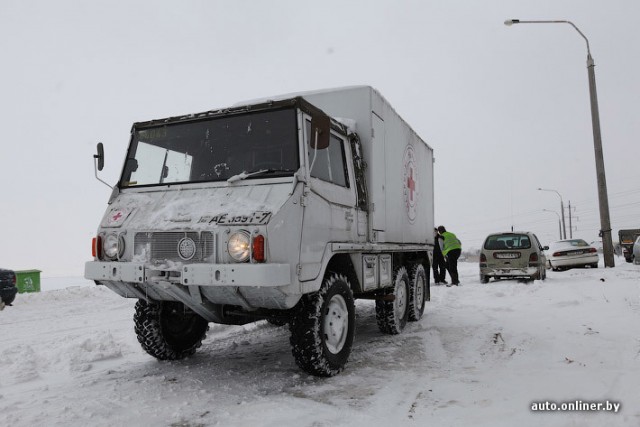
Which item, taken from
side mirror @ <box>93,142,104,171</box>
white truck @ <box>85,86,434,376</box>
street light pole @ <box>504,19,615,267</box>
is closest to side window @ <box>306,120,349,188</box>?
white truck @ <box>85,86,434,376</box>

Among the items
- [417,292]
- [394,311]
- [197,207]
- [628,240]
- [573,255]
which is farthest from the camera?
[628,240]

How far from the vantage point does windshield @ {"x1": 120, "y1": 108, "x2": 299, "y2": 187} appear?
4379mm

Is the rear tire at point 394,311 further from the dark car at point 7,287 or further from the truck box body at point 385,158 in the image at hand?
the dark car at point 7,287

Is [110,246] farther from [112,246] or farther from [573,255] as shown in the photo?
[573,255]

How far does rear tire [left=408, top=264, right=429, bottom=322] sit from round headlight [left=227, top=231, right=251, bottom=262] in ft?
14.2

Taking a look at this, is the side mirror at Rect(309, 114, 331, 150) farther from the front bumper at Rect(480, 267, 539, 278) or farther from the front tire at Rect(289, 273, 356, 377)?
the front bumper at Rect(480, 267, 539, 278)

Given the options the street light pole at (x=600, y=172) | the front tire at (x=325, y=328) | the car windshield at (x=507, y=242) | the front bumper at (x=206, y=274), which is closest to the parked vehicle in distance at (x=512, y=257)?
the car windshield at (x=507, y=242)

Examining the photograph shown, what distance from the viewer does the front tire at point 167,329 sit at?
5008mm

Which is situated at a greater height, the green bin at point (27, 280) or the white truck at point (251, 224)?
the white truck at point (251, 224)

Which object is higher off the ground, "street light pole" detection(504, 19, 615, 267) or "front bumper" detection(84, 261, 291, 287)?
"street light pole" detection(504, 19, 615, 267)

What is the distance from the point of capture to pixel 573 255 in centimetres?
1759

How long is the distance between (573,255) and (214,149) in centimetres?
1677

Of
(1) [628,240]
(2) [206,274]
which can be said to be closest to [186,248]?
(2) [206,274]

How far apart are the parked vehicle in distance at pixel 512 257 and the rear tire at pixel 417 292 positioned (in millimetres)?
5615
